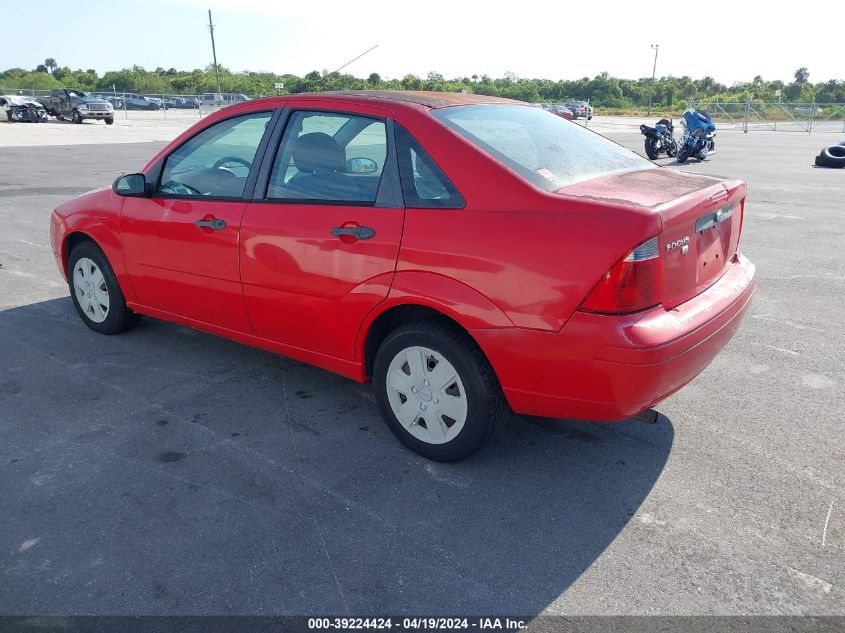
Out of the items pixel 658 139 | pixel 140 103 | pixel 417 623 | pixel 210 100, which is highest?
pixel 210 100

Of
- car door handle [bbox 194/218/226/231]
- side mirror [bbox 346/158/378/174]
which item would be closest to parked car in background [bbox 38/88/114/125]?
car door handle [bbox 194/218/226/231]

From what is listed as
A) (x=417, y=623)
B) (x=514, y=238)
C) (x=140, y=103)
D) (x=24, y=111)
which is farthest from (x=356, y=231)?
(x=140, y=103)

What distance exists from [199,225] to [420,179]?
5.04ft

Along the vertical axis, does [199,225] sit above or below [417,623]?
above

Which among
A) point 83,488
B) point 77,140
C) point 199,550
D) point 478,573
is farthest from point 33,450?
point 77,140

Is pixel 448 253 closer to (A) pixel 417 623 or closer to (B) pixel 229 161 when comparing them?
(A) pixel 417 623

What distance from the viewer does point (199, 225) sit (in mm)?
4125

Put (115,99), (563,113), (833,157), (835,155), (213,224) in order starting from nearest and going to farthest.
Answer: (213,224) → (833,157) → (835,155) → (563,113) → (115,99)

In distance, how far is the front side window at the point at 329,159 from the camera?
138 inches

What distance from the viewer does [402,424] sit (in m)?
3.54

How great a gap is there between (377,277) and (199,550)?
4.68 feet

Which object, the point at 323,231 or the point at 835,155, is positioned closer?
the point at 323,231

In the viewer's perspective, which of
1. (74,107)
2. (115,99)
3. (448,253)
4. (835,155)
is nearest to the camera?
(448,253)

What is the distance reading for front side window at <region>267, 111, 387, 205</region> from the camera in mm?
3518
